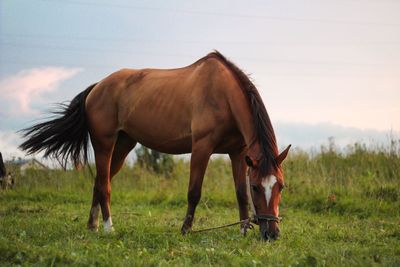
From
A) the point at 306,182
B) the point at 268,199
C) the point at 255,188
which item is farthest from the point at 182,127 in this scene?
the point at 306,182

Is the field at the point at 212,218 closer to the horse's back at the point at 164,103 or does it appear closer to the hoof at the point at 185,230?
the hoof at the point at 185,230

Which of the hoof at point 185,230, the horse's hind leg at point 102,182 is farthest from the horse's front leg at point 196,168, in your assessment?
the horse's hind leg at point 102,182

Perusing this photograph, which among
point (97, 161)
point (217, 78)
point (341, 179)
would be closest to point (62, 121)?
point (97, 161)

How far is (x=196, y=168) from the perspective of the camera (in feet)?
21.2

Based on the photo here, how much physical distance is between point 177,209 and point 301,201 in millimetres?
2588

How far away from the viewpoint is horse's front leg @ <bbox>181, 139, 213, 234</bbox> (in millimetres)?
6445

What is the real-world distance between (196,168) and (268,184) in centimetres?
114

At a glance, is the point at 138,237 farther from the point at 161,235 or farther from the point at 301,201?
the point at 301,201

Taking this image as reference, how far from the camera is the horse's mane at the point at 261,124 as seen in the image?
5.77 meters

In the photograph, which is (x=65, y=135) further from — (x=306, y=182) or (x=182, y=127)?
(x=306, y=182)

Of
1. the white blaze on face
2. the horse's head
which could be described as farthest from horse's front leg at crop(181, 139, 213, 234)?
the white blaze on face

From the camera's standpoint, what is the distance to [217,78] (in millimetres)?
6746

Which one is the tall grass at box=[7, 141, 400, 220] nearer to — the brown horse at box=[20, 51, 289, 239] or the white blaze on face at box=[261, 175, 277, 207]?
the brown horse at box=[20, 51, 289, 239]

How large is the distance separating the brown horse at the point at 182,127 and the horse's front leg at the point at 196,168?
13mm
